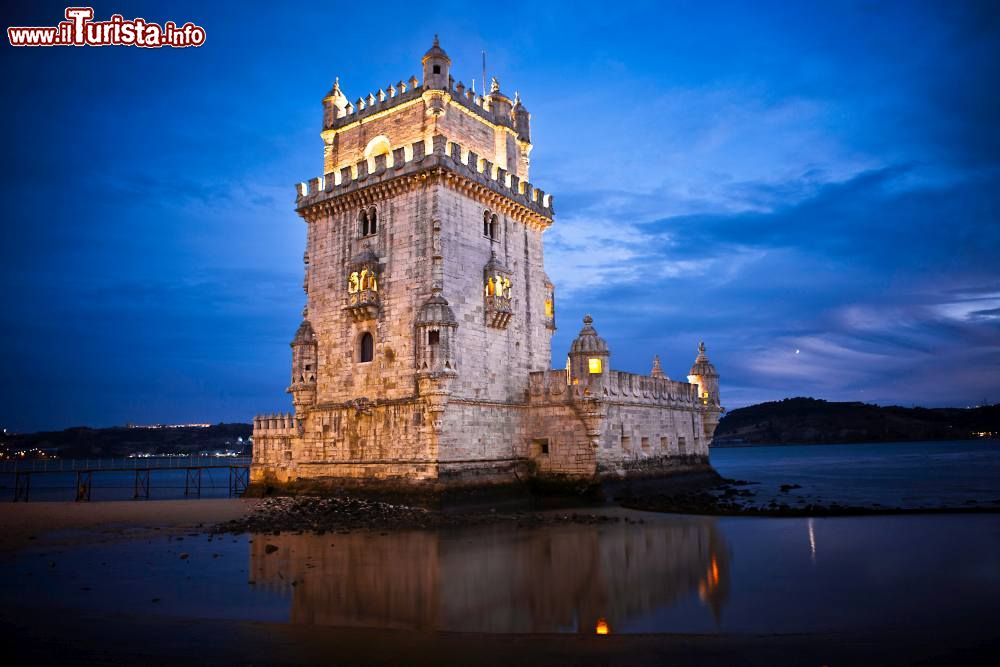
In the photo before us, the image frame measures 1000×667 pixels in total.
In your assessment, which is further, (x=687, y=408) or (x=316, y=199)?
(x=687, y=408)

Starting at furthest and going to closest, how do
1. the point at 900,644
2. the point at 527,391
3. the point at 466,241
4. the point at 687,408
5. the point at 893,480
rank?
1. the point at 893,480
2. the point at 687,408
3. the point at 527,391
4. the point at 466,241
5. the point at 900,644

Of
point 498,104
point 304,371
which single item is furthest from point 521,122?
point 304,371

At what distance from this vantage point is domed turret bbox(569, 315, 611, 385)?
29.3 m


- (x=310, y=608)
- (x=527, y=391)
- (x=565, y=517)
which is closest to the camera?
(x=310, y=608)

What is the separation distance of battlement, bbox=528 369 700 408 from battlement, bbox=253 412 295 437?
10.9 m

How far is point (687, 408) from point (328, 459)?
69.0 ft

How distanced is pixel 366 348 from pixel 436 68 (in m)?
12.1

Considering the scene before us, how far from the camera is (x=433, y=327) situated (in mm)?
25672

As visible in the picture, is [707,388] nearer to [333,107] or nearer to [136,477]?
[333,107]

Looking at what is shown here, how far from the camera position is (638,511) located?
2630 cm

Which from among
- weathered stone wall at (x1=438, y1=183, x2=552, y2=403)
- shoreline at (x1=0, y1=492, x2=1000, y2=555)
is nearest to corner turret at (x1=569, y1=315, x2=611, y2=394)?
weathered stone wall at (x1=438, y1=183, x2=552, y2=403)

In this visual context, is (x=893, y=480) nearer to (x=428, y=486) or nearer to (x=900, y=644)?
(x=428, y=486)

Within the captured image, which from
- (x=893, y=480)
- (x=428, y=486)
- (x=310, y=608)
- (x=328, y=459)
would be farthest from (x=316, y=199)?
(x=893, y=480)

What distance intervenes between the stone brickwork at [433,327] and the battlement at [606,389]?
3.6 inches
